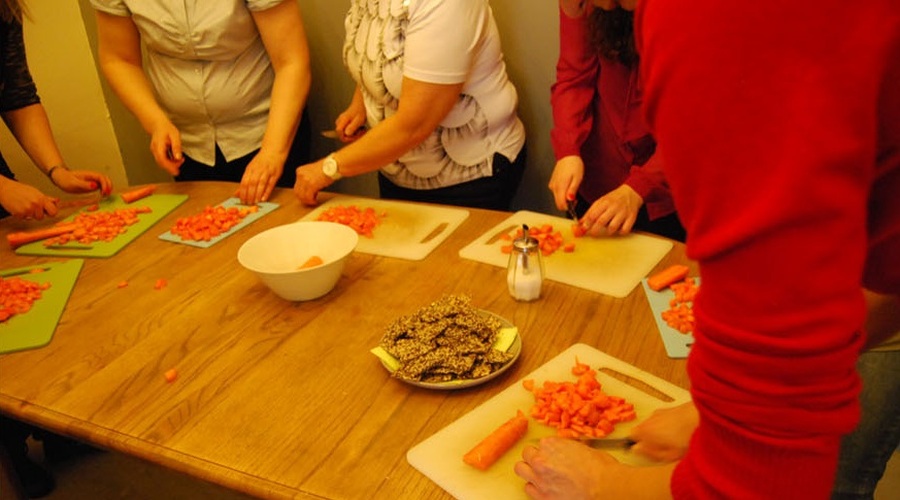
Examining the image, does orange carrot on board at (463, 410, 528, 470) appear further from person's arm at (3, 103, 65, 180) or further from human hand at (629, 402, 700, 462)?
person's arm at (3, 103, 65, 180)

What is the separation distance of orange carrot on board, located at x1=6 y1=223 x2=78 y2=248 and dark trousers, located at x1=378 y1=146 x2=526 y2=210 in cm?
84

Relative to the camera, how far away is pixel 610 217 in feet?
4.46

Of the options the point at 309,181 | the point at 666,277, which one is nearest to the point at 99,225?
the point at 309,181

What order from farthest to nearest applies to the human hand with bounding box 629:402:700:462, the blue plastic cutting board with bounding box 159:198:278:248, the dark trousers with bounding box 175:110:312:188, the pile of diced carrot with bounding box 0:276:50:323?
1. the dark trousers with bounding box 175:110:312:188
2. the blue plastic cutting board with bounding box 159:198:278:248
3. the pile of diced carrot with bounding box 0:276:50:323
4. the human hand with bounding box 629:402:700:462

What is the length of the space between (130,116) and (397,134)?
1756 millimetres

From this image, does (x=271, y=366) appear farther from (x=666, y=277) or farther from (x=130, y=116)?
(x=130, y=116)

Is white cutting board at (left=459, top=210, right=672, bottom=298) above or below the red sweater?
below

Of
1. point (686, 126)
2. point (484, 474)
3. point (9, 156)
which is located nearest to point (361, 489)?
point (484, 474)

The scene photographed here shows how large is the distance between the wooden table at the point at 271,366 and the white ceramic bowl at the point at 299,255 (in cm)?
4

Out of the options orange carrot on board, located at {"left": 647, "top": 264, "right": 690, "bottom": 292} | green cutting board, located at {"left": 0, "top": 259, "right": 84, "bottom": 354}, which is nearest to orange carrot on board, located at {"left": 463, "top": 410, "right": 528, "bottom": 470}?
orange carrot on board, located at {"left": 647, "top": 264, "right": 690, "bottom": 292}

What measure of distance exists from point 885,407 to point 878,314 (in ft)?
1.32

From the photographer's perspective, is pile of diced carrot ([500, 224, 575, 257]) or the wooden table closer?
the wooden table

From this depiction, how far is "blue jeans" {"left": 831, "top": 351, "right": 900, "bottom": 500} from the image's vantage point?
1063 mm

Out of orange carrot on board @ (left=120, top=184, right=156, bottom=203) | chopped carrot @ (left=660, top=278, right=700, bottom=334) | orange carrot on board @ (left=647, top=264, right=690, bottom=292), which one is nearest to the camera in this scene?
chopped carrot @ (left=660, top=278, right=700, bottom=334)
